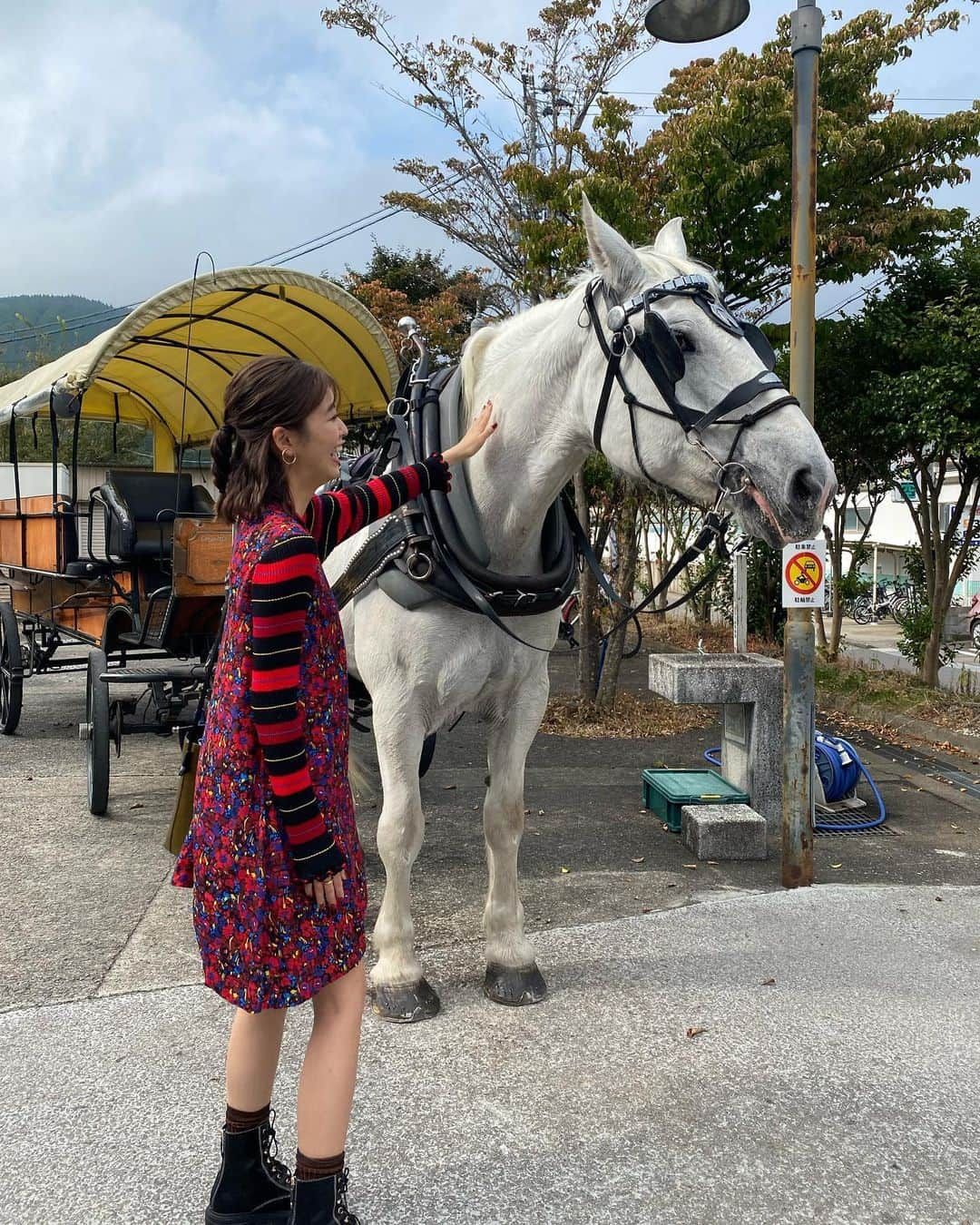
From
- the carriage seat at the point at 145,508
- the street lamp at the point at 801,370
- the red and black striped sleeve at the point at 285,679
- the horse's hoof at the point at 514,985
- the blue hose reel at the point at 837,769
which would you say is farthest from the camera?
the carriage seat at the point at 145,508

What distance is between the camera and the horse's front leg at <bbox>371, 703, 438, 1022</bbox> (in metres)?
2.79

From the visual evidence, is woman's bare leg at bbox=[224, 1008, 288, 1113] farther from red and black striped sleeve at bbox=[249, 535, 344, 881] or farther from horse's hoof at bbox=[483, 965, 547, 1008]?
horse's hoof at bbox=[483, 965, 547, 1008]

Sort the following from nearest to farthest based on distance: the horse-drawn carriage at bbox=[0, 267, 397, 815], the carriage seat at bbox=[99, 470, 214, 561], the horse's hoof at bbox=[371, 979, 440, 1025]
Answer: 1. the horse's hoof at bbox=[371, 979, 440, 1025]
2. the horse-drawn carriage at bbox=[0, 267, 397, 815]
3. the carriage seat at bbox=[99, 470, 214, 561]

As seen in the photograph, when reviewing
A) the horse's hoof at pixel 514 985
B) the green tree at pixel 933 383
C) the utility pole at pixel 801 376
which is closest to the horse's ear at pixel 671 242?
the utility pole at pixel 801 376

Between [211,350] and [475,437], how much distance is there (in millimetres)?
3861

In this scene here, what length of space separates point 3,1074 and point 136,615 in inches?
132

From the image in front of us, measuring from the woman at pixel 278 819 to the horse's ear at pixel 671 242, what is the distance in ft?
4.37

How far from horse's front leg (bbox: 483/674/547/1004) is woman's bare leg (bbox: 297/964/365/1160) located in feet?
3.94

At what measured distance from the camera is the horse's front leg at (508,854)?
2955 mm

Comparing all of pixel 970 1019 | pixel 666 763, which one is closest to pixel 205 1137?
pixel 970 1019

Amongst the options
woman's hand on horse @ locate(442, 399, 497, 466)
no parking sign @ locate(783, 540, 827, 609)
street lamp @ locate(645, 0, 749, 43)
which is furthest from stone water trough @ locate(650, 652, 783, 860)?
street lamp @ locate(645, 0, 749, 43)

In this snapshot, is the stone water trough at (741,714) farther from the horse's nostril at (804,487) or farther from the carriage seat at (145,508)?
the carriage seat at (145,508)

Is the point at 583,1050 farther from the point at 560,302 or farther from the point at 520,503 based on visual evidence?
the point at 560,302

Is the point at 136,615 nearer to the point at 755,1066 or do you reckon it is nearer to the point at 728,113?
the point at 755,1066
